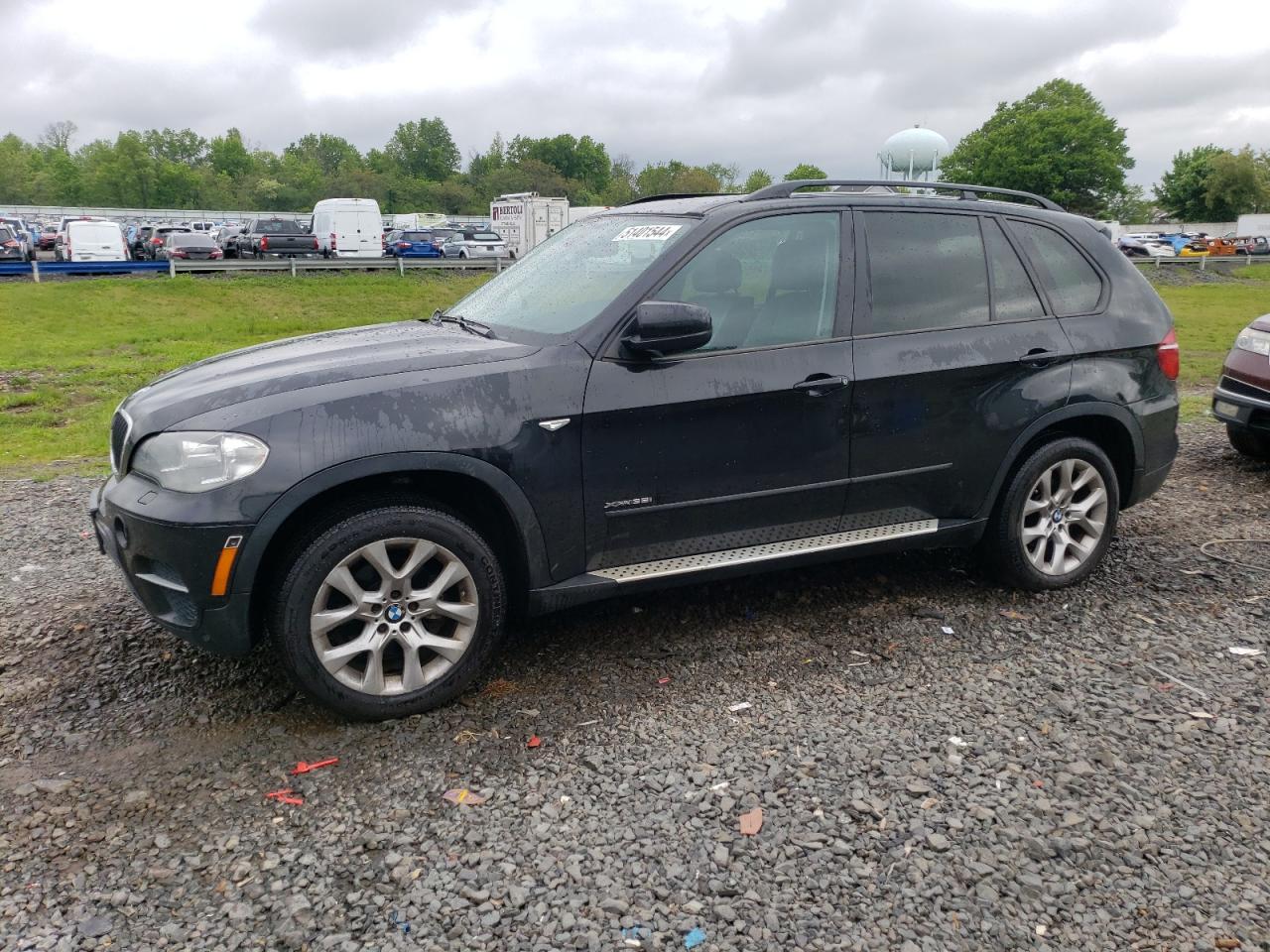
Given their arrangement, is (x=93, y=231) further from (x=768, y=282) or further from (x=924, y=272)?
(x=924, y=272)

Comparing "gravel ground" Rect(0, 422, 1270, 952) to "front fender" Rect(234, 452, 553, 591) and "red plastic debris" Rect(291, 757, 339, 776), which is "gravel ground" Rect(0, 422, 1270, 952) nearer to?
"red plastic debris" Rect(291, 757, 339, 776)

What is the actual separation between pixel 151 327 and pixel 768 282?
21.0 m

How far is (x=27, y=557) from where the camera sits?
5.49 m

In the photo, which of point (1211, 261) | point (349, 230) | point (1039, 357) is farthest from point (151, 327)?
point (1211, 261)

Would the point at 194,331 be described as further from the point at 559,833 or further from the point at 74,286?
the point at 559,833

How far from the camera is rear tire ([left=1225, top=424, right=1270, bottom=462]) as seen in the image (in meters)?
7.54

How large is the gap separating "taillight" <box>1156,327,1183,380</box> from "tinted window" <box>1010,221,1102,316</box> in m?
0.43

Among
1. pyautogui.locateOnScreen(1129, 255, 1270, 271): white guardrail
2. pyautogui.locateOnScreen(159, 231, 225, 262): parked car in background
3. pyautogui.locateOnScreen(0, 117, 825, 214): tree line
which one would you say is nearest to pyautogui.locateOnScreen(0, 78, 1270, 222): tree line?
pyautogui.locateOnScreen(0, 117, 825, 214): tree line

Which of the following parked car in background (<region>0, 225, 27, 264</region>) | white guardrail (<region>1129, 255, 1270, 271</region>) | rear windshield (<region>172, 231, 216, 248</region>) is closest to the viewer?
parked car in background (<region>0, 225, 27, 264</region>)

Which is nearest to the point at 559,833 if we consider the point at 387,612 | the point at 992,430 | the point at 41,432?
the point at 387,612

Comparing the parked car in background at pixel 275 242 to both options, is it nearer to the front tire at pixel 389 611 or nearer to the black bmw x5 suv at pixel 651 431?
the black bmw x5 suv at pixel 651 431

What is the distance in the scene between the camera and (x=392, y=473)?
11.6 ft

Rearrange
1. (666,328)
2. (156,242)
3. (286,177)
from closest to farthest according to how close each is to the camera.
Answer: (666,328) → (156,242) → (286,177)

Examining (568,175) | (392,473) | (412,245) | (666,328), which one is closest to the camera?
(392,473)
